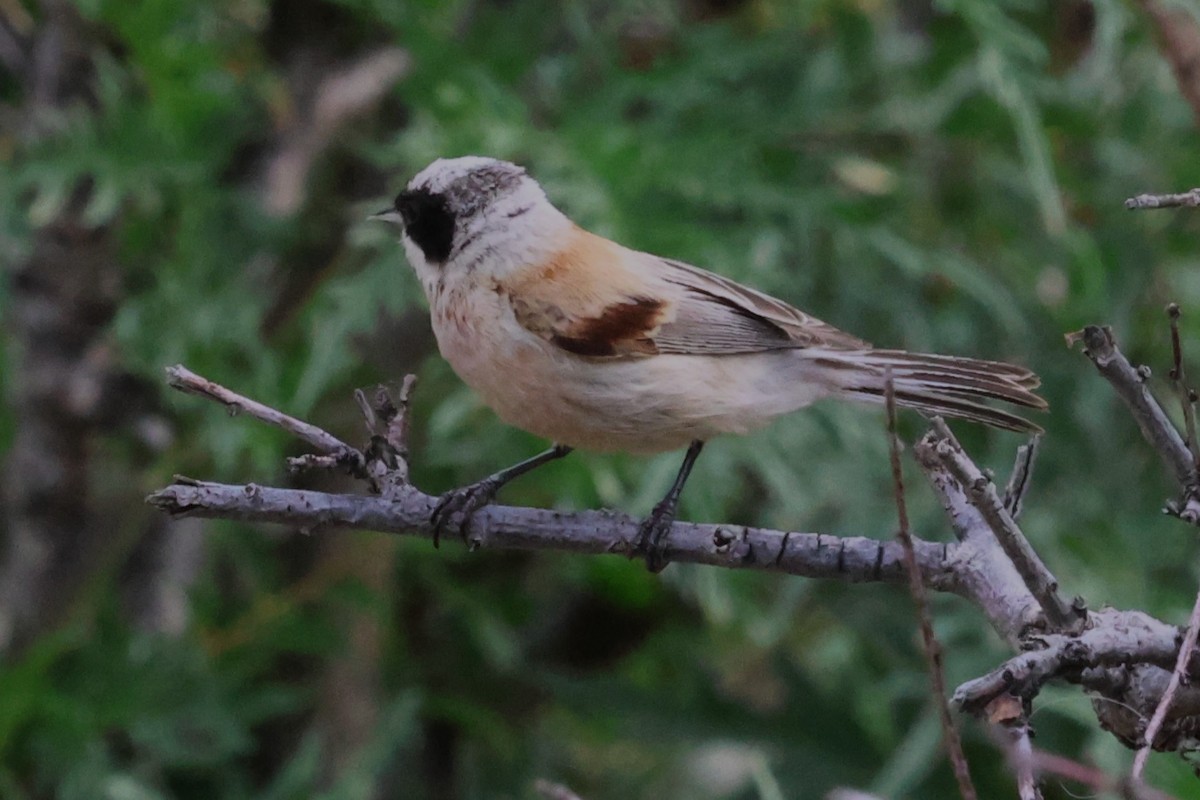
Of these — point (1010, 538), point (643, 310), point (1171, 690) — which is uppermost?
point (643, 310)

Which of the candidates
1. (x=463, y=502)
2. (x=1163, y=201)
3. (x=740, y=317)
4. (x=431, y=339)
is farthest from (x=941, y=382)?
(x=431, y=339)

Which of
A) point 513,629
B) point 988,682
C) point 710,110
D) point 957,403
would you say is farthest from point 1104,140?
point 988,682

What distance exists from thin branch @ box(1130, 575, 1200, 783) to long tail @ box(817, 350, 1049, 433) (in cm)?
66

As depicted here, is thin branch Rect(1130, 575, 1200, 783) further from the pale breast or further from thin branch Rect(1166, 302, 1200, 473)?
the pale breast

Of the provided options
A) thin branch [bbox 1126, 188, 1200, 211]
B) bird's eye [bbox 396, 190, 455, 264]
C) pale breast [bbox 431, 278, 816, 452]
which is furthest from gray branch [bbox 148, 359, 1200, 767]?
bird's eye [bbox 396, 190, 455, 264]

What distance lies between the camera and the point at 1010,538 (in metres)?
1.25

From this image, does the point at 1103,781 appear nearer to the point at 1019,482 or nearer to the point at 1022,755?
the point at 1022,755

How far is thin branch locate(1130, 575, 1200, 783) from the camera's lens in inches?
42.4

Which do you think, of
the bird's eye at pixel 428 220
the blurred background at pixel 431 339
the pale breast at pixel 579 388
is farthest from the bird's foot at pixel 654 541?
the blurred background at pixel 431 339

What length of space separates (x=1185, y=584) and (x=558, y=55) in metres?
2.09

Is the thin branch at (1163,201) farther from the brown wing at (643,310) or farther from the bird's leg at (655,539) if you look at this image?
the brown wing at (643,310)

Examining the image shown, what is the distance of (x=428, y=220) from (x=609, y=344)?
44 cm

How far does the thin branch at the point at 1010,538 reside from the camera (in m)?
1.22

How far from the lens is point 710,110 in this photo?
11.1 ft
